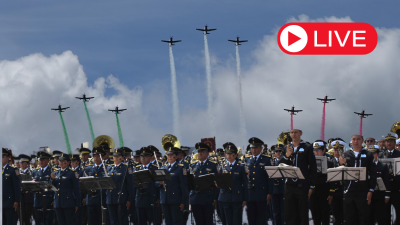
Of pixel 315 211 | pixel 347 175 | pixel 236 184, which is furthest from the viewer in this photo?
pixel 315 211

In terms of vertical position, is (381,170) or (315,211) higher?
(381,170)

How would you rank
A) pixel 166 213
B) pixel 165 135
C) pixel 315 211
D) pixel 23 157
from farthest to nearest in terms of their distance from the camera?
pixel 165 135 → pixel 23 157 → pixel 315 211 → pixel 166 213

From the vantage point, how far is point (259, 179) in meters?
14.7

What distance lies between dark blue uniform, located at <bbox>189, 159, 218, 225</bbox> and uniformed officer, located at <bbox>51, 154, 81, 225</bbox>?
3.85 m

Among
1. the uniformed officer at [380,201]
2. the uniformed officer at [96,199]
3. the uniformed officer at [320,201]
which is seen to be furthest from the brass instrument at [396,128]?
the uniformed officer at [96,199]

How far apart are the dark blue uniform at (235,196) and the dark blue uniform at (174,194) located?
4.25 ft

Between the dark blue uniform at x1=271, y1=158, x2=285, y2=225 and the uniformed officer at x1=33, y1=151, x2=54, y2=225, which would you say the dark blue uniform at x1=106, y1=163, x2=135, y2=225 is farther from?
the dark blue uniform at x1=271, y1=158, x2=285, y2=225

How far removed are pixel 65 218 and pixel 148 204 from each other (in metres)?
2.83

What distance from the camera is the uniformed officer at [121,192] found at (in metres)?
15.5

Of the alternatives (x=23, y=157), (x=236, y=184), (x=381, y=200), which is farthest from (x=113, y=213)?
(x=381, y=200)

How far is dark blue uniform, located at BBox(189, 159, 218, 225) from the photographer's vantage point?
14242 millimetres

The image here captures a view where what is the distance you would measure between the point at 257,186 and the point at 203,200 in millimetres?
1746

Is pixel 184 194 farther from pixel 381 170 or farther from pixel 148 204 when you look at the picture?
pixel 381 170

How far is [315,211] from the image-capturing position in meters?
15.6
